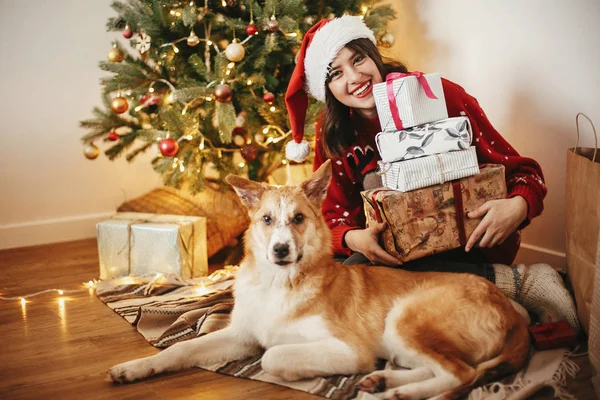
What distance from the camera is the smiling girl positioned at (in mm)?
2314

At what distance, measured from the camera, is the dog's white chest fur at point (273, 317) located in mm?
2012

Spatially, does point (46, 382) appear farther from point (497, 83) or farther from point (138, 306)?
point (497, 83)

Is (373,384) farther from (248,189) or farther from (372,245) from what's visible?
(248,189)

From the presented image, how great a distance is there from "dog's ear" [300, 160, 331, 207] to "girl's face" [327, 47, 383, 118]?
467 millimetres

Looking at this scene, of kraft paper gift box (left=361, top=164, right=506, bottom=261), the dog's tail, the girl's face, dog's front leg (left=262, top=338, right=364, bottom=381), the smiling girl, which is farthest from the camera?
the girl's face

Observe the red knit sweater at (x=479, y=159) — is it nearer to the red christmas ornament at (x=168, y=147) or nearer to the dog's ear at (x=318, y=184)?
the dog's ear at (x=318, y=184)

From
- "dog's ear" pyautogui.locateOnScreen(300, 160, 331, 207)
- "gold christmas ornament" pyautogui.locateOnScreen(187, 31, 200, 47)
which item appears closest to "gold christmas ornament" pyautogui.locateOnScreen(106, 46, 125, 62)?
"gold christmas ornament" pyautogui.locateOnScreen(187, 31, 200, 47)

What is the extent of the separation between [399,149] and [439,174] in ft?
0.55

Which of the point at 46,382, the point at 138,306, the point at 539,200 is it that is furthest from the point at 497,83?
the point at 46,382

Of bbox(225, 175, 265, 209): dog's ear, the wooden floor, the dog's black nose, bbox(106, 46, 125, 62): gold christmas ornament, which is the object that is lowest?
the wooden floor

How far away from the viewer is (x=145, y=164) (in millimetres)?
4746

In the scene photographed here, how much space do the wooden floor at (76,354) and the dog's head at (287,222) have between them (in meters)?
0.43

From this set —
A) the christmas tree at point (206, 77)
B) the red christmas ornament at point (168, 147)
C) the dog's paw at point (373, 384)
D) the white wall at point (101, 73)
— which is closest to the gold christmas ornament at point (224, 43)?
the christmas tree at point (206, 77)

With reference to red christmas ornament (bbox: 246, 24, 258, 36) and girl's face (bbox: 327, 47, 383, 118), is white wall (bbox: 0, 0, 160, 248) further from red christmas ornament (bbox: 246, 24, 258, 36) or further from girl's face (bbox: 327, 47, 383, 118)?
girl's face (bbox: 327, 47, 383, 118)
